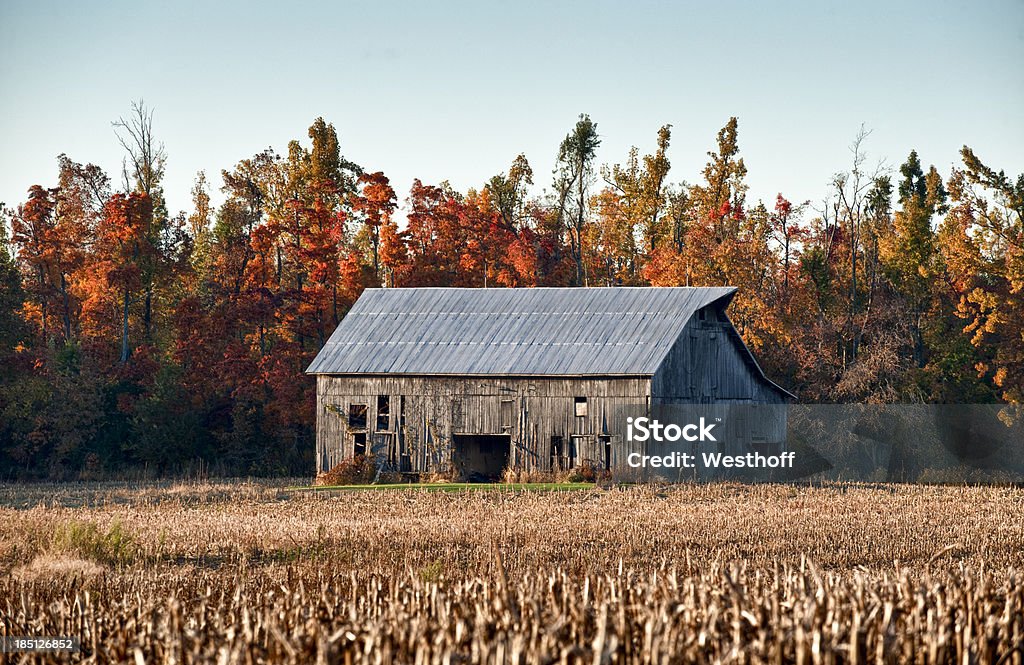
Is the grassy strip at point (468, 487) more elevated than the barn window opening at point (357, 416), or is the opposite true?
the barn window opening at point (357, 416)

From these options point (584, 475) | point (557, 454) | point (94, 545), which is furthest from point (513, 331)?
point (94, 545)

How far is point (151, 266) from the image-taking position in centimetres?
5262

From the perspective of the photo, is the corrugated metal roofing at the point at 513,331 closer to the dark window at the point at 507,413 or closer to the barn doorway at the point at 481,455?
the dark window at the point at 507,413

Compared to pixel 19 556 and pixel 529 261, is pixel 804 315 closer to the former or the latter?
pixel 529 261

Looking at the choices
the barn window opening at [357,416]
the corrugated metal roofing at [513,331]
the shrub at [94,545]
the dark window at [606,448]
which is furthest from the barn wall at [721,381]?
the shrub at [94,545]

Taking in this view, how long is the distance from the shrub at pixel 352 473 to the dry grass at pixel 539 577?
3.84m

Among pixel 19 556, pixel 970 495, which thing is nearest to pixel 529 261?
pixel 970 495

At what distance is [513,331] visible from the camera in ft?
136

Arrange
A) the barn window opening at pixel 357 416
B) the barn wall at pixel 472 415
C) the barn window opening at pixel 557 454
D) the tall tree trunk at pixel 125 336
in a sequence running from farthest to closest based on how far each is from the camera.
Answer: the tall tree trunk at pixel 125 336
the barn window opening at pixel 357 416
the barn window opening at pixel 557 454
the barn wall at pixel 472 415

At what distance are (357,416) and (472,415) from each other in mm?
3695

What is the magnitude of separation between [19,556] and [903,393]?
35.6 meters

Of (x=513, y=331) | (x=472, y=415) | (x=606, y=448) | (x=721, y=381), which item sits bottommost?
(x=606, y=448)

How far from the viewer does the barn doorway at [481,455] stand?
130ft

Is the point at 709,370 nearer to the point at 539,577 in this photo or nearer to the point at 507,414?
the point at 507,414
